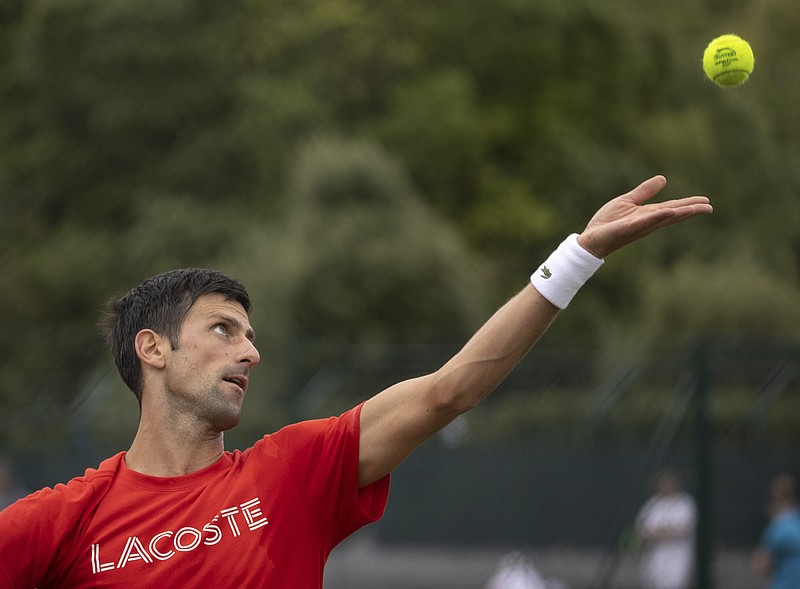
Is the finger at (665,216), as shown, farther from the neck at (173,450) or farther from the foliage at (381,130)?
the foliage at (381,130)

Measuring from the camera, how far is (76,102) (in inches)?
955

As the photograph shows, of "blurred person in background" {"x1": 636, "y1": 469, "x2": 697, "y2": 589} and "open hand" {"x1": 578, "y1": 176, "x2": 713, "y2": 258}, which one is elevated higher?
"open hand" {"x1": 578, "y1": 176, "x2": 713, "y2": 258}

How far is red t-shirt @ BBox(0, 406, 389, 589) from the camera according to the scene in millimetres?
2777

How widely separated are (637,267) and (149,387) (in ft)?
58.4

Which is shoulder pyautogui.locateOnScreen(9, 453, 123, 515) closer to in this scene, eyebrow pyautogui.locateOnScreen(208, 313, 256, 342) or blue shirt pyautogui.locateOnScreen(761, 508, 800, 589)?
eyebrow pyautogui.locateOnScreen(208, 313, 256, 342)

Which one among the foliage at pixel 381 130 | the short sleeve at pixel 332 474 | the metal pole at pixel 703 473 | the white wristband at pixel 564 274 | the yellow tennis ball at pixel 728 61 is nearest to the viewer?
the white wristband at pixel 564 274

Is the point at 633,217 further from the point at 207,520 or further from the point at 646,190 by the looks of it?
the point at 207,520

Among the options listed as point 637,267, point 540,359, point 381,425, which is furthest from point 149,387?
point 637,267

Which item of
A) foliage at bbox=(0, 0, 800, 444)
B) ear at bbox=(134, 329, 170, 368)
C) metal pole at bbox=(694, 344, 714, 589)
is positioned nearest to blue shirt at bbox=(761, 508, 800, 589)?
metal pole at bbox=(694, 344, 714, 589)

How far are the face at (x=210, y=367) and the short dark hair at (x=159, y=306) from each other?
1.6 inches

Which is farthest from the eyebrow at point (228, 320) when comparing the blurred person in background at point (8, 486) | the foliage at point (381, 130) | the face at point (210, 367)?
the foliage at point (381, 130)

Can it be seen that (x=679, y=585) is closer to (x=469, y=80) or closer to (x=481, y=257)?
(x=481, y=257)

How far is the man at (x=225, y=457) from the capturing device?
2.79 meters

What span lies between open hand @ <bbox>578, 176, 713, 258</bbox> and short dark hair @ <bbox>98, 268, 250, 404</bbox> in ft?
3.07
